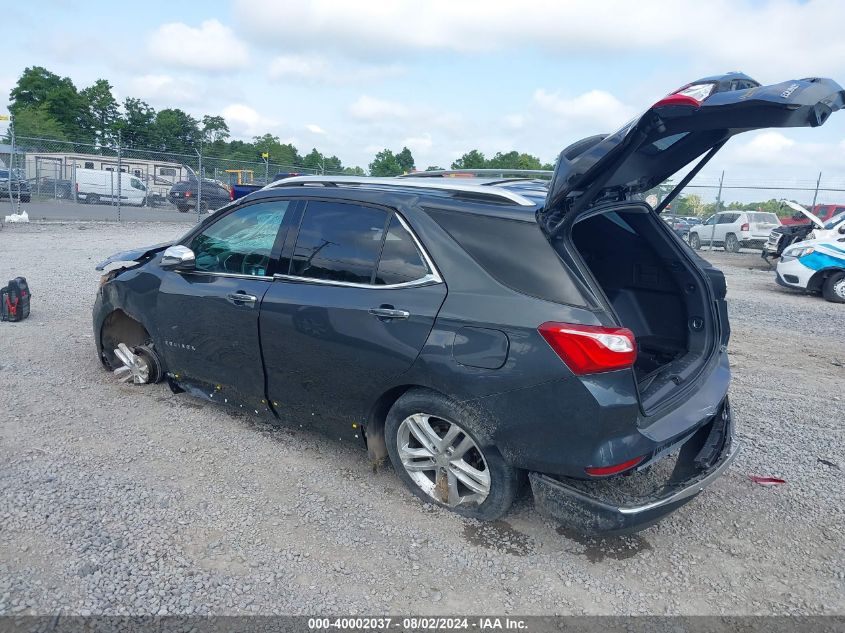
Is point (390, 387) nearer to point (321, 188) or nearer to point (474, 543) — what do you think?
point (474, 543)

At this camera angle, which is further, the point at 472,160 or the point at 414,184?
the point at 472,160

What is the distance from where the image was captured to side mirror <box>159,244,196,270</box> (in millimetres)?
4203

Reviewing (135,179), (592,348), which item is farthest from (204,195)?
(592,348)

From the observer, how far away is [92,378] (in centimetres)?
514

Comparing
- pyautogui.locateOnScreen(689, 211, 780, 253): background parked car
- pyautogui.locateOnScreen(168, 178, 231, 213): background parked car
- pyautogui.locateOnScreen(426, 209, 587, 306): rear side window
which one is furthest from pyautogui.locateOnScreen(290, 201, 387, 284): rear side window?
pyautogui.locateOnScreen(168, 178, 231, 213): background parked car

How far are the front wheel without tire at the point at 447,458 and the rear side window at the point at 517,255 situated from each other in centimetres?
65

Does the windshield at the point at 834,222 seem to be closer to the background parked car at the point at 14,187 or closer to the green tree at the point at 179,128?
the background parked car at the point at 14,187

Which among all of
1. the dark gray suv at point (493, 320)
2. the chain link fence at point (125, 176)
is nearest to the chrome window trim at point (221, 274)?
the dark gray suv at point (493, 320)

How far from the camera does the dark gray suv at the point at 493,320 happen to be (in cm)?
278

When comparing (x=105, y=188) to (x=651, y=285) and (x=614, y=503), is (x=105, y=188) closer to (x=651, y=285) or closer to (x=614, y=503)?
(x=651, y=285)

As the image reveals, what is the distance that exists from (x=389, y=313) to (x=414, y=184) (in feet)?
2.81

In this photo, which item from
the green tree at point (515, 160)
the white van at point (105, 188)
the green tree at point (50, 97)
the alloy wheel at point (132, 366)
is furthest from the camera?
the green tree at point (50, 97)

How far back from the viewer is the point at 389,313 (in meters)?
3.24

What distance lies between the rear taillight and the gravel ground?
3.22ft
